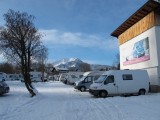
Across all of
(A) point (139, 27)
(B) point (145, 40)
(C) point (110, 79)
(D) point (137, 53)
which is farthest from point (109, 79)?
(A) point (139, 27)

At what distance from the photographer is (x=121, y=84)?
2475 cm

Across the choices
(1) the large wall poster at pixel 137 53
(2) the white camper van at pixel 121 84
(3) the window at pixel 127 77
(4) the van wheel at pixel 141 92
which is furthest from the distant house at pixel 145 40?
(3) the window at pixel 127 77

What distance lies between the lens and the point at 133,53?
3338 cm

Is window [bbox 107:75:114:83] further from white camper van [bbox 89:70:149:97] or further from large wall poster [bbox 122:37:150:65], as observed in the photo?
large wall poster [bbox 122:37:150:65]

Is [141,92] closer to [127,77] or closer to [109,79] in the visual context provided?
[127,77]

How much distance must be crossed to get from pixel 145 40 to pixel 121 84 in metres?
6.59

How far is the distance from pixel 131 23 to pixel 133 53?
3.39 m

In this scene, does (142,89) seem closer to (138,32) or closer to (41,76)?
(138,32)

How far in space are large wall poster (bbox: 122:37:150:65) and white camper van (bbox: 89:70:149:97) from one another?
3924mm

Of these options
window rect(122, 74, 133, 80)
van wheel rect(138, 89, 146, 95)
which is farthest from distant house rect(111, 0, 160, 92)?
window rect(122, 74, 133, 80)

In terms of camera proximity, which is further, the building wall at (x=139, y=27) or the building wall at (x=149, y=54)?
the building wall at (x=139, y=27)

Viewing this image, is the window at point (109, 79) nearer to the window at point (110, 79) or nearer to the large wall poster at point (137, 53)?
the window at point (110, 79)

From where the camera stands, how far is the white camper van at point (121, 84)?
24.0 metres

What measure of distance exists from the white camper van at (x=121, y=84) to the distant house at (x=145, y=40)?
7.36ft
